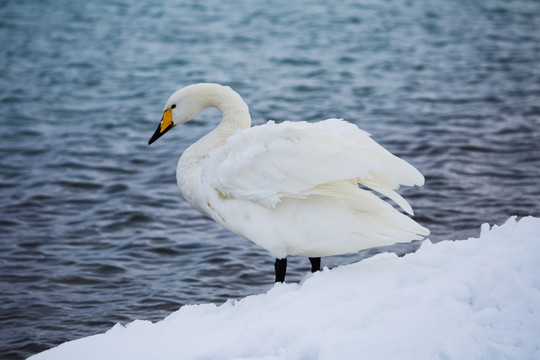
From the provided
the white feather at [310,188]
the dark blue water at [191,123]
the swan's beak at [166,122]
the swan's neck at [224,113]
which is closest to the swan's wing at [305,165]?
the white feather at [310,188]

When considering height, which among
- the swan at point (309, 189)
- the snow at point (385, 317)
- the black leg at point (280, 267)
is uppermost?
the swan at point (309, 189)

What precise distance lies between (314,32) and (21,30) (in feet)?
20.4

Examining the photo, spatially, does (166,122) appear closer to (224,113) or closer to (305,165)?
(224,113)

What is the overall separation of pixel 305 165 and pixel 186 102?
166 centimetres

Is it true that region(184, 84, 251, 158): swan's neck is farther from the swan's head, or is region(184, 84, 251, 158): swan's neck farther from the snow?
the snow

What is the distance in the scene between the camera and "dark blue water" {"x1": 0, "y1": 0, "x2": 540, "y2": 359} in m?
6.88

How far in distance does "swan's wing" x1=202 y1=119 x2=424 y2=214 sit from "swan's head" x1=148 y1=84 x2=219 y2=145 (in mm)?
971

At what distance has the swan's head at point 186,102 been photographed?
20.1ft

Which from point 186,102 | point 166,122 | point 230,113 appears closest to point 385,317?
point 230,113

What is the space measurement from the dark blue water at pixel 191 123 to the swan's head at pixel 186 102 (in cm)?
151

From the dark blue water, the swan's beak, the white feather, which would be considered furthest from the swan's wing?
the dark blue water

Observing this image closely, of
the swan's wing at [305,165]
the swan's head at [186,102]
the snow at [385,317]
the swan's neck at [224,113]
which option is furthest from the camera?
the swan's head at [186,102]

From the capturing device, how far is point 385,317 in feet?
13.3

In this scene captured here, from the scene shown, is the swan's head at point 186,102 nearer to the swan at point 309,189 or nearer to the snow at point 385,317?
the swan at point 309,189
